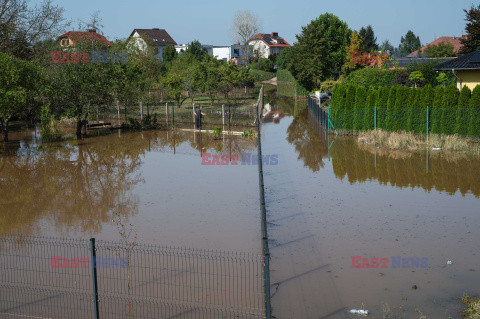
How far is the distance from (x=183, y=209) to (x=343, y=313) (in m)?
6.88

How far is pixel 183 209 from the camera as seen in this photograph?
45.9 ft

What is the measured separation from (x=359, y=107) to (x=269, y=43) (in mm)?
103788

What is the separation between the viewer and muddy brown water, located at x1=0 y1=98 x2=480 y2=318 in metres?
9.01

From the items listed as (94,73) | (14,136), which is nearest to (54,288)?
(94,73)

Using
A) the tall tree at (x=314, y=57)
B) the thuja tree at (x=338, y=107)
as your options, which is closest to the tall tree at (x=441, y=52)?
the tall tree at (x=314, y=57)

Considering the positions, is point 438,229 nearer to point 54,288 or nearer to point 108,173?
point 54,288

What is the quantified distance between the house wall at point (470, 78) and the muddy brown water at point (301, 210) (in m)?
9.34

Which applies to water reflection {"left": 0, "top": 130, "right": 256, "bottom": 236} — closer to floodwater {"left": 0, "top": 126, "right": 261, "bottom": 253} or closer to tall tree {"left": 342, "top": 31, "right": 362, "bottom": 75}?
floodwater {"left": 0, "top": 126, "right": 261, "bottom": 253}

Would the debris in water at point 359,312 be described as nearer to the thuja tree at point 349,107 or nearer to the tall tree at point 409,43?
the thuja tree at point 349,107

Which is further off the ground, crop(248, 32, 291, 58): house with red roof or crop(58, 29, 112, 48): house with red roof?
crop(248, 32, 291, 58): house with red roof

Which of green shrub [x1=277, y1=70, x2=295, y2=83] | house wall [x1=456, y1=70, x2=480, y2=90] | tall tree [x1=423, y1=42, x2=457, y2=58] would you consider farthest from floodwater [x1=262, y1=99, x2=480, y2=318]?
tall tree [x1=423, y1=42, x2=457, y2=58]

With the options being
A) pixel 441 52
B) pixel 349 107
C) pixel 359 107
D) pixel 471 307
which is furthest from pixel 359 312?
pixel 441 52

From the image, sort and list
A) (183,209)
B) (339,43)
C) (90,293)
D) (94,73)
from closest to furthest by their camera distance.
→ 1. (90,293)
2. (183,209)
3. (94,73)
4. (339,43)

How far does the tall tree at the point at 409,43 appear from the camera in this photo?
125838 mm
